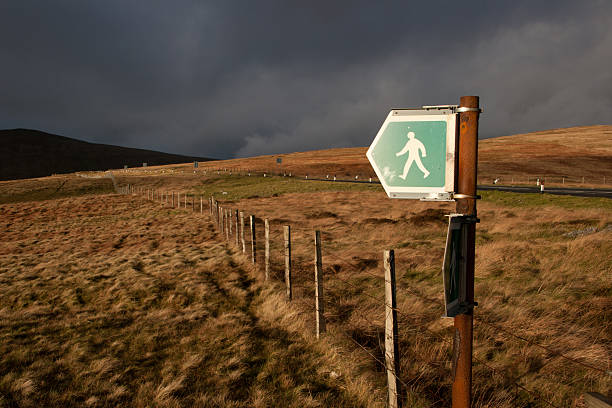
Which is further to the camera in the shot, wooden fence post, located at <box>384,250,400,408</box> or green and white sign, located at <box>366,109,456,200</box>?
wooden fence post, located at <box>384,250,400,408</box>

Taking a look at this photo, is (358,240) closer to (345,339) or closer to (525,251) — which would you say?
(525,251)

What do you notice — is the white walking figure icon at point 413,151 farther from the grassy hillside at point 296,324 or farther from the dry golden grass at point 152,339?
the dry golden grass at point 152,339

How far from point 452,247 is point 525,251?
34.4 ft

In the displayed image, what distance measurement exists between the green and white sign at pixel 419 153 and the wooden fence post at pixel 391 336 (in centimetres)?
161

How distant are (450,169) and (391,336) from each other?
2.57 meters

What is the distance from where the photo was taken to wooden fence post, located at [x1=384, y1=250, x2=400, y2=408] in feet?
13.1

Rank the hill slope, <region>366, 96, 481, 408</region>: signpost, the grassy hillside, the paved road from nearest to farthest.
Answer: <region>366, 96, 481, 408</region>: signpost < the grassy hillside < the paved road < the hill slope

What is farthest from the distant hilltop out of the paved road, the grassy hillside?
the paved road

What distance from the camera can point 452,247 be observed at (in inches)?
86.0

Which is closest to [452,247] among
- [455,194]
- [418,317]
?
[455,194]

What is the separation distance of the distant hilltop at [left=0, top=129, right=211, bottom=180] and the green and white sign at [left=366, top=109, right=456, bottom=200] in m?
181

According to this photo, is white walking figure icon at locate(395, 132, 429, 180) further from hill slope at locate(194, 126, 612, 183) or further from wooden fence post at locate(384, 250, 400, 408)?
hill slope at locate(194, 126, 612, 183)

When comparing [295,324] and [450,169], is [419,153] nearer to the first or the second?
[450,169]

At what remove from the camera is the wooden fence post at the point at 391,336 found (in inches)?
157
